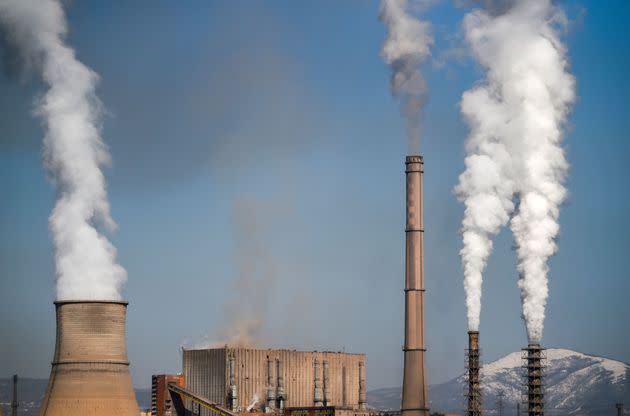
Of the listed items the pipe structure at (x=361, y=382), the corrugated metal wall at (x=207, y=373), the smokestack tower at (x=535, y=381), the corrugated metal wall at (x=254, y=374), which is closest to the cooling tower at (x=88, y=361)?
the corrugated metal wall at (x=207, y=373)

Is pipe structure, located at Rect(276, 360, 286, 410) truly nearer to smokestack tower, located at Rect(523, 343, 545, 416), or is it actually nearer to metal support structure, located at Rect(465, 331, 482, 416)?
metal support structure, located at Rect(465, 331, 482, 416)

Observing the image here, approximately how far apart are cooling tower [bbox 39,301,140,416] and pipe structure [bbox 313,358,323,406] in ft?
79.3

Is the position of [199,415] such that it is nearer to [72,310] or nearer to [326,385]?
[326,385]

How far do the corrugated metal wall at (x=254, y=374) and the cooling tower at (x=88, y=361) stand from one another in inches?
715

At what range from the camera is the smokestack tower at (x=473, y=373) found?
72938 millimetres

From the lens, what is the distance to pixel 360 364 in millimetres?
89438

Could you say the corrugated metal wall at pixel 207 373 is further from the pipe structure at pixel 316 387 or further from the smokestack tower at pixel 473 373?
the smokestack tower at pixel 473 373

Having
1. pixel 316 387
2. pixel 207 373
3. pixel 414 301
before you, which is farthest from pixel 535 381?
pixel 207 373

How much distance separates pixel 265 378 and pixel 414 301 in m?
13.8

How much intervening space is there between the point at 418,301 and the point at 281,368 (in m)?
13.3

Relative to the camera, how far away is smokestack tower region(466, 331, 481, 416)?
7294 cm

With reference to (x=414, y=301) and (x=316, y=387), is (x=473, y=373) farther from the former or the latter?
(x=316, y=387)

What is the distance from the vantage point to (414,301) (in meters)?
74.9

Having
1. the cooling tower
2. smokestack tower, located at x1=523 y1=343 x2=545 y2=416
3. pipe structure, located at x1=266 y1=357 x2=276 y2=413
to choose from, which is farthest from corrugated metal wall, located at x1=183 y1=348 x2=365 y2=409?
smokestack tower, located at x1=523 y1=343 x2=545 y2=416
